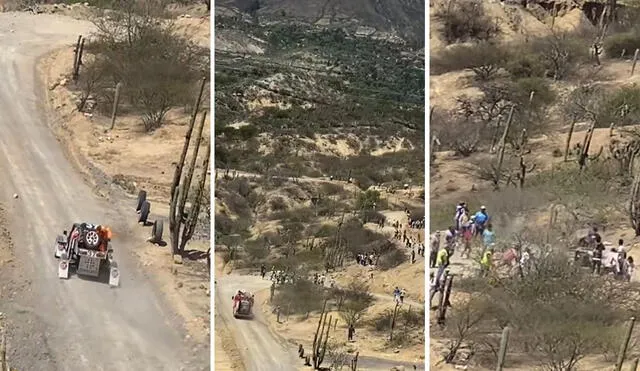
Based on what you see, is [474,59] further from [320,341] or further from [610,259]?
[320,341]

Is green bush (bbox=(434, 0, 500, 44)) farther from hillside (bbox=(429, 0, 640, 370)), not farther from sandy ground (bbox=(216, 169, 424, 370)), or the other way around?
sandy ground (bbox=(216, 169, 424, 370))

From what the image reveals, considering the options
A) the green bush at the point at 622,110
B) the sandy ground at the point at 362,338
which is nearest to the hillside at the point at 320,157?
the sandy ground at the point at 362,338

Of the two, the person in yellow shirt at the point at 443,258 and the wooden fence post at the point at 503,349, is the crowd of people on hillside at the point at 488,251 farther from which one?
the wooden fence post at the point at 503,349

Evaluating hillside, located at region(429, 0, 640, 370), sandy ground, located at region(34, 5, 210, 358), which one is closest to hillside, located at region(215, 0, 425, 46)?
hillside, located at region(429, 0, 640, 370)

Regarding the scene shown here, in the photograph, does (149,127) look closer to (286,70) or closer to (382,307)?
(286,70)

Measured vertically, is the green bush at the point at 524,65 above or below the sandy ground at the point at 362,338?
above

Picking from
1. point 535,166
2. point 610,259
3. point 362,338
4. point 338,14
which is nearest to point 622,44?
point 535,166
